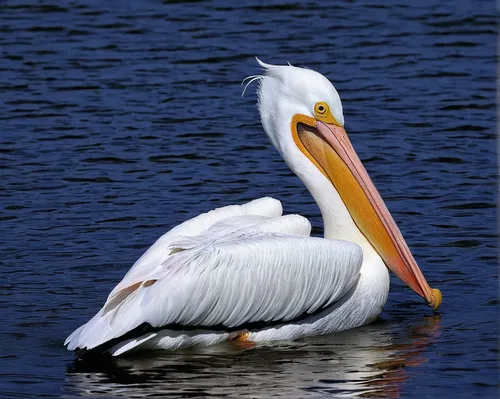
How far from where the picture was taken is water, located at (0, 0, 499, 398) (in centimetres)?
674

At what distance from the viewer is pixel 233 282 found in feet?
22.4

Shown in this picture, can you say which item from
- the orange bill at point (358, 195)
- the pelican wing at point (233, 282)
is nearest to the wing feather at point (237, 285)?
the pelican wing at point (233, 282)

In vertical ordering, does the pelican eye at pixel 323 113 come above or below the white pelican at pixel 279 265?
above

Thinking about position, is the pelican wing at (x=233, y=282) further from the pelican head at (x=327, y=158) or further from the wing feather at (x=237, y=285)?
the pelican head at (x=327, y=158)

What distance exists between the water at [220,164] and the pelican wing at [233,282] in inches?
8.8

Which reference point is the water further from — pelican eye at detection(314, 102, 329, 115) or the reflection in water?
pelican eye at detection(314, 102, 329, 115)

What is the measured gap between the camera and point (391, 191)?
9.45m

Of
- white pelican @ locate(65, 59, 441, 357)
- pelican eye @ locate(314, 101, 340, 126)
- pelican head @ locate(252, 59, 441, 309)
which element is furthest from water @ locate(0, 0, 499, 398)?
pelican eye @ locate(314, 101, 340, 126)

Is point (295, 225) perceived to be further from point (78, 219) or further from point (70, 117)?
point (70, 117)

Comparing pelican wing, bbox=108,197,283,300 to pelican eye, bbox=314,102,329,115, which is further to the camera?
pelican eye, bbox=314,102,329,115

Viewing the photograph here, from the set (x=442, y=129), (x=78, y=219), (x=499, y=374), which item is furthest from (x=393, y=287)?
(x=442, y=129)

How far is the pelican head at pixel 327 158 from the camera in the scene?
293 inches

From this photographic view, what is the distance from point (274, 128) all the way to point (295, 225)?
0.66 metres

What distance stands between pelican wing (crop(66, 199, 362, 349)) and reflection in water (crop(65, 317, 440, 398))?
0.18m
